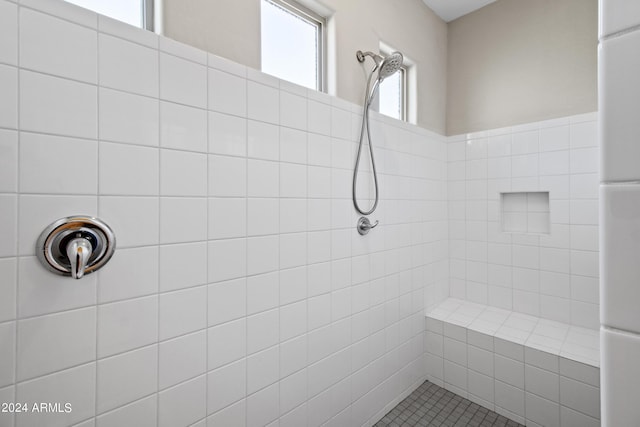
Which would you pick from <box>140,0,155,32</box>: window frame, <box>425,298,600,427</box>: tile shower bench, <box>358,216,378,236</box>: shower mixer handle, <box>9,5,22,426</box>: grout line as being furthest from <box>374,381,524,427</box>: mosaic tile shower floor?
<box>140,0,155,32</box>: window frame

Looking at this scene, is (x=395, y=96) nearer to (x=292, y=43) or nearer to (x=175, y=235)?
(x=292, y=43)

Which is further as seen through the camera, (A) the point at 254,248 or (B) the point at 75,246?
(A) the point at 254,248

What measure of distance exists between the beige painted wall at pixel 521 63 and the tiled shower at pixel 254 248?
0.58ft

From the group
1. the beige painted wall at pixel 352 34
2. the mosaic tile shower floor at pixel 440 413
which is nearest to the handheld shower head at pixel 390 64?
the beige painted wall at pixel 352 34

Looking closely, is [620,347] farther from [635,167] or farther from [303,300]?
[303,300]

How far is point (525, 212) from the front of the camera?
2145 millimetres

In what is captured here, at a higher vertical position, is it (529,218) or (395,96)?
(395,96)

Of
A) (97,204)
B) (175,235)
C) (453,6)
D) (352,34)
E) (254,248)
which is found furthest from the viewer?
(453,6)

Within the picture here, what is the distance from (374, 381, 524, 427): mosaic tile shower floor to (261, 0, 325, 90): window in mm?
1960

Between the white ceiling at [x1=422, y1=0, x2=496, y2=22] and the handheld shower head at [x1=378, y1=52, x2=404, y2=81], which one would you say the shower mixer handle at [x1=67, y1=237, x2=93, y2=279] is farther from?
the white ceiling at [x1=422, y1=0, x2=496, y2=22]

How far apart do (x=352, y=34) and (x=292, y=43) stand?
35 centimetres

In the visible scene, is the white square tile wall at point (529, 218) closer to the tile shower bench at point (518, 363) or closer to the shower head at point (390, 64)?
the tile shower bench at point (518, 363)

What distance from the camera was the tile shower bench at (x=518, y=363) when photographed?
1605 millimetres

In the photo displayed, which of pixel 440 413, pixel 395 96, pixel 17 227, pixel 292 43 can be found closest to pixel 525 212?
pixel 395 96
